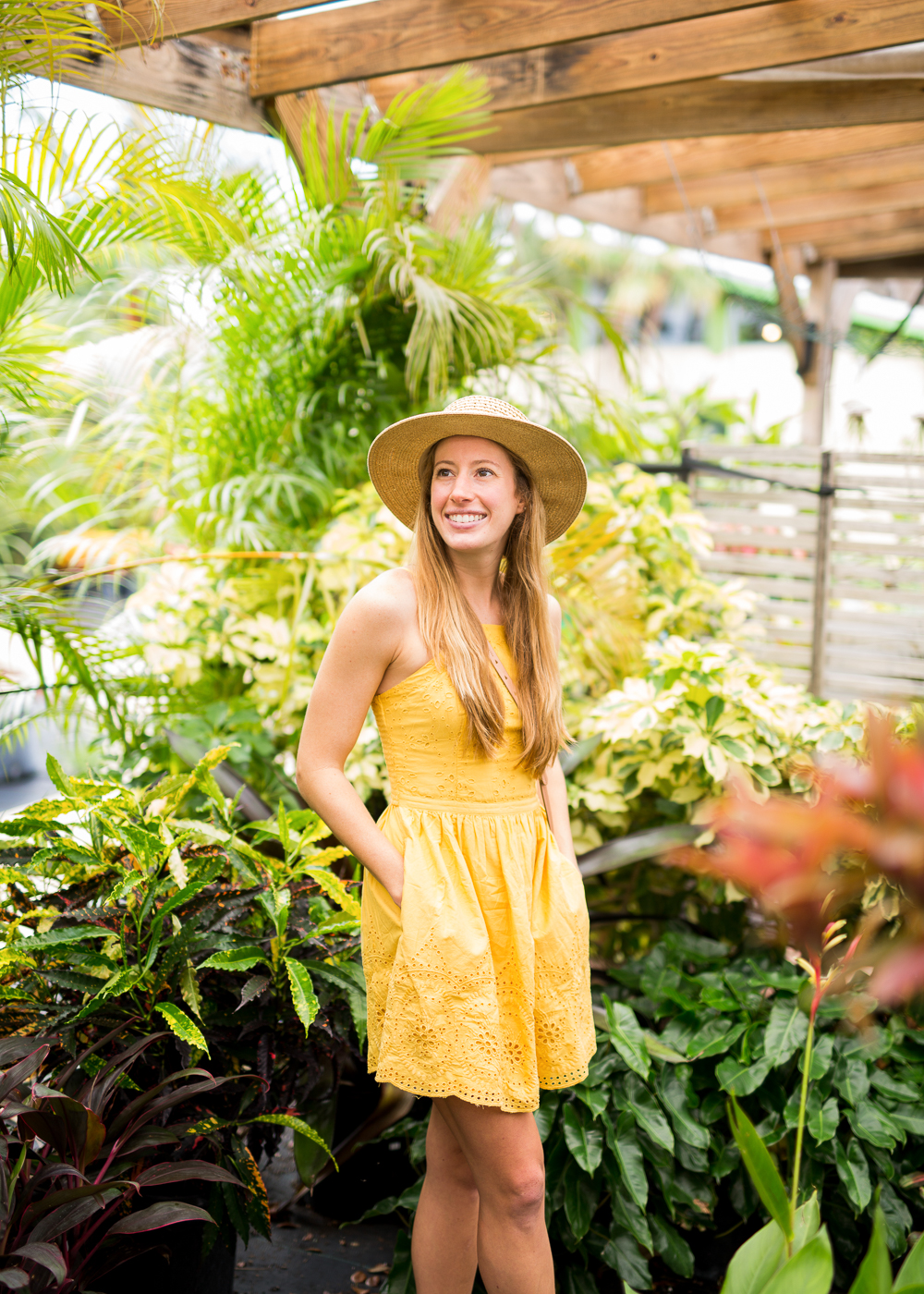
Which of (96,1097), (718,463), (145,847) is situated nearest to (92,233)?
(145,847)

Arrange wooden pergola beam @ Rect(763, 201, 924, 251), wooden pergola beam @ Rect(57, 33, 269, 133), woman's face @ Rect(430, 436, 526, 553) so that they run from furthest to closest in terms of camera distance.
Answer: wooden pergola beam @ Rect(763, 201, 924, 251) < wooden pergola beam @ Rect(57, 33, 269, 133) < woman's face @ Rect(430, 436, 526, 553)

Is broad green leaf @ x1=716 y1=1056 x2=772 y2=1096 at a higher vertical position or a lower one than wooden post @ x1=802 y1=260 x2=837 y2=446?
lower

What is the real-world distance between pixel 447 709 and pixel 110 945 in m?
0.76

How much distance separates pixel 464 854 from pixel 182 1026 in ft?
1.75

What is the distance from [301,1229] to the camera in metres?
2.29

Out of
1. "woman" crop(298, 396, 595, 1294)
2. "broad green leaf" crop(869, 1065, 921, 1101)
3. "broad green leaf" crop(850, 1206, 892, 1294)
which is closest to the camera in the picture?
"broad green leaf" crop(850, 1206, 892, 1294)

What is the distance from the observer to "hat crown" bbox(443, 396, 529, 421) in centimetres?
159

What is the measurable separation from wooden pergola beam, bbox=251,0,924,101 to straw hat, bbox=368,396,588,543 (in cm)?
163

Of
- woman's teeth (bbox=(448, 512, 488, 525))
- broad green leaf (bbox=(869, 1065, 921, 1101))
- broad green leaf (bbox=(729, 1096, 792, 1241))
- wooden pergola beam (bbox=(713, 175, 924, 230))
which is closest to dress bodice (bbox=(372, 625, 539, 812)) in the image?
woman's teeth (bbox=(448, 512, 488, 525))

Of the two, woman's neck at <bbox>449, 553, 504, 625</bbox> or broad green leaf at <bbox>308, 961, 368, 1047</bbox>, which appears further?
broad green leaf at <bbox>308, 961, 368, 1047</bbox>

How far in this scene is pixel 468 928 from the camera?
4.88ft

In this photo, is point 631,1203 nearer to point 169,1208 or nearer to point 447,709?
point 169,1208

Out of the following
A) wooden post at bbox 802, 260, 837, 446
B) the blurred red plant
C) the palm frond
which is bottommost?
the blurred red plant

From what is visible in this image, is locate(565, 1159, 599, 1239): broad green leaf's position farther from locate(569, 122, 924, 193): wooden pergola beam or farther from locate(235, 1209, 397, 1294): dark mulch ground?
locate(569, 122, 924, 193): wooden pergola beam
